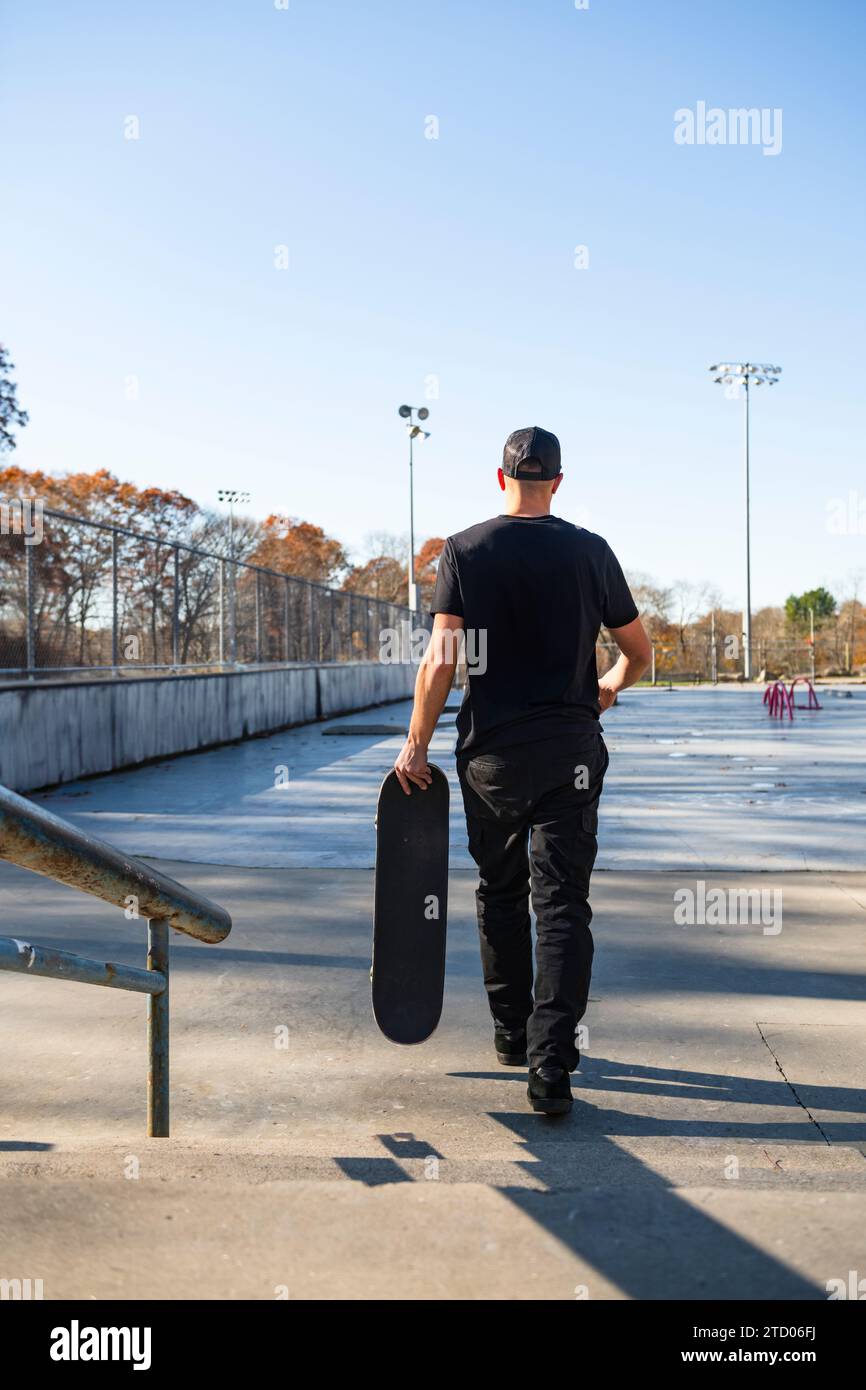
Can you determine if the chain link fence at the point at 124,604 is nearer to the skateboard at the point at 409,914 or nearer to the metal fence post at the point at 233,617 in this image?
the metal fence post at the point at 233,617

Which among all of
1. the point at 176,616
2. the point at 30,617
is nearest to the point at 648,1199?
the point at 30,617

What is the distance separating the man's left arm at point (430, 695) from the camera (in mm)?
3916

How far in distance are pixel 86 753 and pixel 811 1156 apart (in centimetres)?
1206

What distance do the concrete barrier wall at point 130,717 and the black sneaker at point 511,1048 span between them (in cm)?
897

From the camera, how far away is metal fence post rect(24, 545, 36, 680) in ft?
42.0

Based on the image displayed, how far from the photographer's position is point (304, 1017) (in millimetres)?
4781

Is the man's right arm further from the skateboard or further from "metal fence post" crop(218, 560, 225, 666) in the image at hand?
"metal fence post" crop(218, 560, 225, 666)

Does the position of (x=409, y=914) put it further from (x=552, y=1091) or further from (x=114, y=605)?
→ (x=114, y=605)

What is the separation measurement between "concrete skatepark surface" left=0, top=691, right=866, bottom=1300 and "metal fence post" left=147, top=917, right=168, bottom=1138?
6.4 inches

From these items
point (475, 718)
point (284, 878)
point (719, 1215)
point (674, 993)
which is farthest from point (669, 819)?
point (719, 1215)

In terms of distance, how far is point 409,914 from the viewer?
156 inches

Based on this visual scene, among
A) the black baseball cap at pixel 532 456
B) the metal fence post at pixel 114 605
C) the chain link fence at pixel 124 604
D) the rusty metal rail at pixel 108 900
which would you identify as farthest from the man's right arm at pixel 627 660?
the metal fence post at pixel 114 605

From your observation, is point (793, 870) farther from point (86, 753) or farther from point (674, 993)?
point (86, 753)
